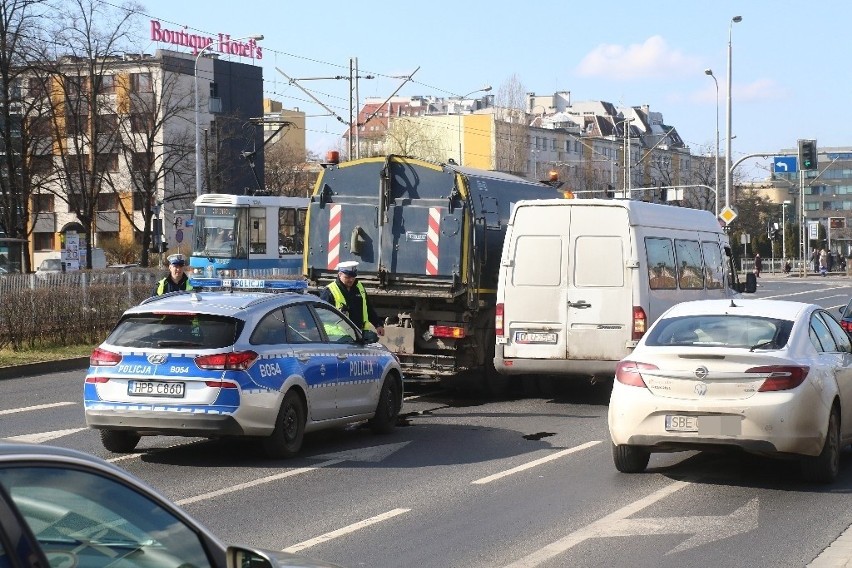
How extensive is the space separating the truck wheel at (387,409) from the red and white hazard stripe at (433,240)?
10.9 ft

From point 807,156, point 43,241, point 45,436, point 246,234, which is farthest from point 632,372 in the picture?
point 43,241

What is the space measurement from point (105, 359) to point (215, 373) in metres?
1.06

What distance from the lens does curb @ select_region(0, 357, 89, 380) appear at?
20.9 meters

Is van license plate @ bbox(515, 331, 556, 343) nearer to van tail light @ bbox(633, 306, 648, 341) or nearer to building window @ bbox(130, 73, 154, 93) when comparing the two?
van tail light @ bbox(633, 306, 648, 341)

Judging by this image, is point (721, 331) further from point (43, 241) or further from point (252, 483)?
point (43, 241)

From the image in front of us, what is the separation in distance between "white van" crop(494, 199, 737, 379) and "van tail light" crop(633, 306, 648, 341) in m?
0.01

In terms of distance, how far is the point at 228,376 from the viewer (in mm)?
11141

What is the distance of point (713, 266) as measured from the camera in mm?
19188

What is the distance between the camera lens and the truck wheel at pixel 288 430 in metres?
11.6

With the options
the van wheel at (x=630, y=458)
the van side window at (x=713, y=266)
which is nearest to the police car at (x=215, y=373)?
the van wheel at (x=630, y=458)

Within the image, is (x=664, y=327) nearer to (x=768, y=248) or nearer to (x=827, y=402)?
(x=827, y=402)

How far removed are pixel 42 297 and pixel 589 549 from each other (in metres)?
17.6

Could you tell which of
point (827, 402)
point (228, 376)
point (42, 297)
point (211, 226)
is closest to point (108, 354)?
point (228, 376)

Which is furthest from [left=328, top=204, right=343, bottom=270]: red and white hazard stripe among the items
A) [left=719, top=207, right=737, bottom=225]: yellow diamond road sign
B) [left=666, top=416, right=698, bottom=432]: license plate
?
[left=719, top=207, right=737, bottom=225]: yellow diamond road sign
